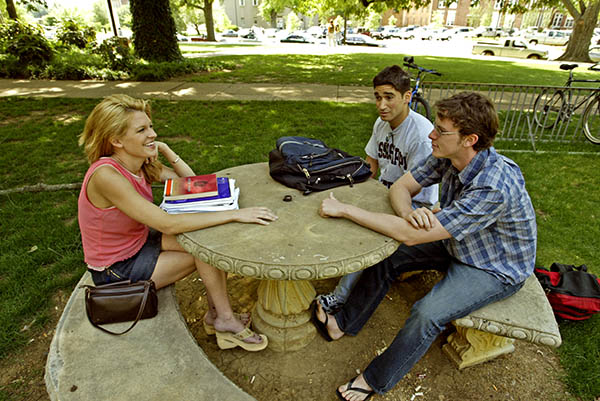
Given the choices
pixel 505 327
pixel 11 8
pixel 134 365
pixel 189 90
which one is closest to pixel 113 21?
pixel 11 8

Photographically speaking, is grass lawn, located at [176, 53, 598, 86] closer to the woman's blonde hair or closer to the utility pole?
the utility pole

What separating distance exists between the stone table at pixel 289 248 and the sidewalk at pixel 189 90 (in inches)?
259

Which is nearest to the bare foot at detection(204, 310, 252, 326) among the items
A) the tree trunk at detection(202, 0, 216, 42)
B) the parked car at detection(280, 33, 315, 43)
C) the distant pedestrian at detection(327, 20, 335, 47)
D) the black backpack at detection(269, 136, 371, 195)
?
the black backpack at detection(269, 136, 371, 195)

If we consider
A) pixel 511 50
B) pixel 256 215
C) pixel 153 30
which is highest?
pixel 153 30

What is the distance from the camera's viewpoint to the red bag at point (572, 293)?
2.51 metres

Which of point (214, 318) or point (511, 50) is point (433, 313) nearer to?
point (214, 318)

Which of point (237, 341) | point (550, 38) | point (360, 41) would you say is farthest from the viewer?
point (550, 38)

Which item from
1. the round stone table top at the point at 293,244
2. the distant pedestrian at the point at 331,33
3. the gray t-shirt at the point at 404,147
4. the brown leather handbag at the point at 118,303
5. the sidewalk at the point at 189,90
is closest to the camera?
the round stone table top at the point at 293,244

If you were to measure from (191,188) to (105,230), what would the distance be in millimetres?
534

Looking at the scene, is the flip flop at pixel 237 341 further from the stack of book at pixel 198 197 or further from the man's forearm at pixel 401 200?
the man's forearm at pixel 401 200

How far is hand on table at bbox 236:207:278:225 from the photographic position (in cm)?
195

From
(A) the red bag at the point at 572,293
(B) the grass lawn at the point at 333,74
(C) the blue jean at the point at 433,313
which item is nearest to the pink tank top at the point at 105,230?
(C) the blue jean at the point at 433,313

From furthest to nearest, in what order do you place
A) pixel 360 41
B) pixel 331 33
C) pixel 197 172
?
1. pixel 360 41
2. pixel 331 33
3. pixel 197 172

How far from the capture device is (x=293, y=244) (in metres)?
1.78
